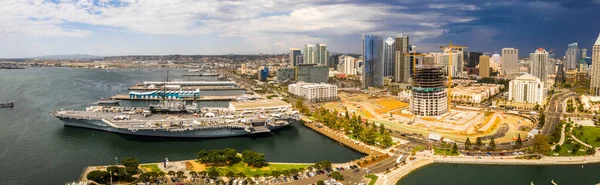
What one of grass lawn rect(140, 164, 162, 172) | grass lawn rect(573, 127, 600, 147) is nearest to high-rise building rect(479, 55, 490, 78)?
grass lawn rect(573, 127, 600, 147)

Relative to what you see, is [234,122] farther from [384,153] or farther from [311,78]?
[311,78]

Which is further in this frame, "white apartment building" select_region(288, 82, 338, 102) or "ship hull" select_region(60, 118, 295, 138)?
"white apartment building" select_region(288, 82, 338, 102)

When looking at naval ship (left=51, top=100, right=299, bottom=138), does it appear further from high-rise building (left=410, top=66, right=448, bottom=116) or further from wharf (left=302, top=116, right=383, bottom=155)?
high-rise building (left=410, top=66, right=448, bottom=116)

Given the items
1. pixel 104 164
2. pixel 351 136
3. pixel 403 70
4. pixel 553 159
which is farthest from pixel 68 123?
pixel 403 70

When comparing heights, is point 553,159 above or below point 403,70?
below

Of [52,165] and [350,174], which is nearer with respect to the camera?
[350,174]

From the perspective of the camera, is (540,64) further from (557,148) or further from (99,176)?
(99,176)

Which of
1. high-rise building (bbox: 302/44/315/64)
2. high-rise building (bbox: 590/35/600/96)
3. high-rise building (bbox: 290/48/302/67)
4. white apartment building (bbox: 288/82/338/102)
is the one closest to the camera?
white apartment building (bbox: 288/82/338/102)
